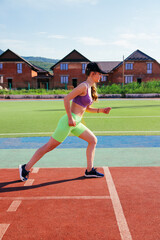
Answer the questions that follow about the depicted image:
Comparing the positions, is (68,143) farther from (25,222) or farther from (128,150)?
(25,222)

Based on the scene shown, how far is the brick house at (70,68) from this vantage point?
63.7 meters

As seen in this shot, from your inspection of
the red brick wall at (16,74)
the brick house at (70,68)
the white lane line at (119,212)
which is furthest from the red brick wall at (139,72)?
the white lane line at (119,212)

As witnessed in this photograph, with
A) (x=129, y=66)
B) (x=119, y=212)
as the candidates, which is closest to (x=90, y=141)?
(x=119, y=212)

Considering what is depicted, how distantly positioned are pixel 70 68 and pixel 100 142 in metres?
57.3

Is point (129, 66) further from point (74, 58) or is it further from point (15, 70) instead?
point (15, 70)

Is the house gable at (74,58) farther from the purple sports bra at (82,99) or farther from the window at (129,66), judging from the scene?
the purple sports bra at (82,99)

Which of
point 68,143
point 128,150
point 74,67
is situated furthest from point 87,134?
point 74,67

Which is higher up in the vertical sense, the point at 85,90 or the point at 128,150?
the point at 85,90

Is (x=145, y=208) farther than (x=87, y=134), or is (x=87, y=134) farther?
(x=87, y=134)

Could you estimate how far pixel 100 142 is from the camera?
7926 mm

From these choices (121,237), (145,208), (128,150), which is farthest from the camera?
(128,150)

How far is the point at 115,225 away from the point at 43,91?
147 feet

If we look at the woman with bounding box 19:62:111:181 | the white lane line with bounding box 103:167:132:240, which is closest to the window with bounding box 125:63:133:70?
the woman with bounding box 19:62:111:181

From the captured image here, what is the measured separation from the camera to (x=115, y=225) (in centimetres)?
313
